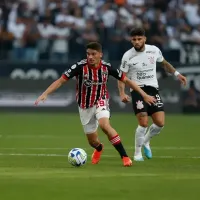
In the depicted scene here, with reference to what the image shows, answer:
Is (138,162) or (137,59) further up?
(137,59)

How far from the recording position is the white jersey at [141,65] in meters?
15.5

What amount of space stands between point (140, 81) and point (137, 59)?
403mm

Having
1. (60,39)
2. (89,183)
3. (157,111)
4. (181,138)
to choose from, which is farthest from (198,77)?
(89,183)

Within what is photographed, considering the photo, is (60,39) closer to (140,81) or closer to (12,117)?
(12,117)

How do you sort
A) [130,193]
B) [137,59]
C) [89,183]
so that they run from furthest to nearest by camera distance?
[137,59], [89,183], [130,193]

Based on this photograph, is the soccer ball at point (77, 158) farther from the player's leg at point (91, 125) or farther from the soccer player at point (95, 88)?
the player's leg at point (91, 125)

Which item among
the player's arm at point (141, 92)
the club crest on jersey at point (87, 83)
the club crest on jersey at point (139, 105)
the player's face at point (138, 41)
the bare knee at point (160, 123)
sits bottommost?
the bare knee at point (160, 123)

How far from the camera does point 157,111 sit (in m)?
15.7

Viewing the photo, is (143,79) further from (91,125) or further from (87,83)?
(87,83)

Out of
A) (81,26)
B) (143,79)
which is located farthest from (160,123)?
(81,26)

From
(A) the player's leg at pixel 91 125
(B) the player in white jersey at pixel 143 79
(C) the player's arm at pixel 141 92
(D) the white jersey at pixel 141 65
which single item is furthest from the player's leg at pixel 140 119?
(C) the player's arm at pixel 141 92

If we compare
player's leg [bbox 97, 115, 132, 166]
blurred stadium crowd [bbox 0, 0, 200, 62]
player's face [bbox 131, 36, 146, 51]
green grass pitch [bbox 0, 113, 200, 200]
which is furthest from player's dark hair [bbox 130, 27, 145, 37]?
blurred stadium crowd [bbox 0, 0, 200, 62]

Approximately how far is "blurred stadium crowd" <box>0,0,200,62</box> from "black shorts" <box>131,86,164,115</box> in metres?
12.3

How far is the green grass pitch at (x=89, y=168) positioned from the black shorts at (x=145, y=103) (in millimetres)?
860
